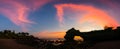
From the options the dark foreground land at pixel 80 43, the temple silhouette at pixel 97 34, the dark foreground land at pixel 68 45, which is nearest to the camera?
the dark foreground land at pixel 68 45

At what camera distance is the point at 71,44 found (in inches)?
988

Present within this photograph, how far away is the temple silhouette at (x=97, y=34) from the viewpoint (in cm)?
2442

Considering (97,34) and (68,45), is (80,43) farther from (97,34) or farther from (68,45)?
(97,34)

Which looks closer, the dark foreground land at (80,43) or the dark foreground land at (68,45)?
the dark foreground land at (68,45)

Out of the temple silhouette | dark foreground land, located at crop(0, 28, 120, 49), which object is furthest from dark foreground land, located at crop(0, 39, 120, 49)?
the temple silhouette

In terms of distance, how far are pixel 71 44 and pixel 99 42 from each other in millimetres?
3533

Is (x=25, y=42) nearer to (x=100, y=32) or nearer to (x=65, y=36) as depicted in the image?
(x=65, y=36)

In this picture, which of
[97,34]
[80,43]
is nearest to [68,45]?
[80,43]

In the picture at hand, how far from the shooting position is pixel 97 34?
25641 millimetres

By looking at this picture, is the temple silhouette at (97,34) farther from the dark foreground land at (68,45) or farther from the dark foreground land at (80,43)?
the dark foreground land at (68,45)

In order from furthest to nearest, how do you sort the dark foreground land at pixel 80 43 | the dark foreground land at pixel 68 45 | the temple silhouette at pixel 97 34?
the temple silhouette at pixel 97 34 → the dark foreground land at pixel 80 43 → the dark foreground land at pixel 68 45

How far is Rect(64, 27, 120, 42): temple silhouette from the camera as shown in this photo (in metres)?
24.4

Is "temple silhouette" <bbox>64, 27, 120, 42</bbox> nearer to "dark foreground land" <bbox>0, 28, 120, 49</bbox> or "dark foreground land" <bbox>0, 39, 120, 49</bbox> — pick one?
"dark foreground land" <bbox>0, 28, 120, 49</bbox>

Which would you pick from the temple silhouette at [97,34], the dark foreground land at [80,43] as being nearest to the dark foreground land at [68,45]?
the dark foreground land at [80,43]
